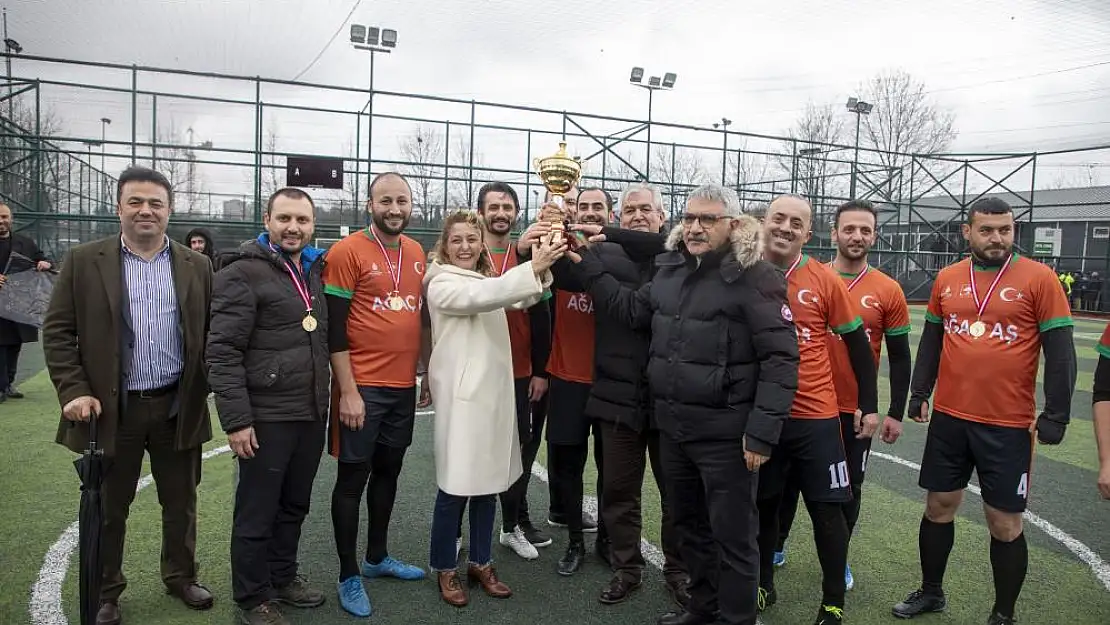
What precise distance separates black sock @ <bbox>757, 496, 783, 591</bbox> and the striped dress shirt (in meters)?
2.91

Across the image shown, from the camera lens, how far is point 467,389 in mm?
3535

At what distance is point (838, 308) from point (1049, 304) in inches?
38.0

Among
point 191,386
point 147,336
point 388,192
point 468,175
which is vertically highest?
point 468,175

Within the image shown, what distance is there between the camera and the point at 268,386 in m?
3.25

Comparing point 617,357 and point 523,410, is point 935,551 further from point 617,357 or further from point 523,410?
point 523,410

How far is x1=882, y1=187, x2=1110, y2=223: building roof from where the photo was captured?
23.6 metres

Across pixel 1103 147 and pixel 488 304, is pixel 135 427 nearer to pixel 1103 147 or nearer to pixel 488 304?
pixel 488 304

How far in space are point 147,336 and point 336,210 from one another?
14.7 metres

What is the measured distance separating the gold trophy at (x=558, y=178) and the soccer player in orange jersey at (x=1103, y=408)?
229 centimetres

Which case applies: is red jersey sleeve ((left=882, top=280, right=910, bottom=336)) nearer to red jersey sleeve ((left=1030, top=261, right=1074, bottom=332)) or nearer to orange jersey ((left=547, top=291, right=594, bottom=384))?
red jersey sleeve ((left=1030, top=261, right=1074, bottom=332))

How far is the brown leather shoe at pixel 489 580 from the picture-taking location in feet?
12.2

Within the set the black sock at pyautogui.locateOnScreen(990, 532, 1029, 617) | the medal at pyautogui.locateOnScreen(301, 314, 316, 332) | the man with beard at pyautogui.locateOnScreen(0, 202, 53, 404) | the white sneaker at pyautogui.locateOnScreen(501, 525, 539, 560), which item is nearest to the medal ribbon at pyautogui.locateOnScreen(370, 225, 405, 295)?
the medal at pyautogui.locateOnScreen(301, 314, 316, 332)

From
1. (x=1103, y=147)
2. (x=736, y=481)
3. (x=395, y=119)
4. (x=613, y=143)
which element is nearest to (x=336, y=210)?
(x=395, y=119)

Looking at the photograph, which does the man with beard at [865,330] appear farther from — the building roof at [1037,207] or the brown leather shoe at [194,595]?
the building roof at [1037,207]
